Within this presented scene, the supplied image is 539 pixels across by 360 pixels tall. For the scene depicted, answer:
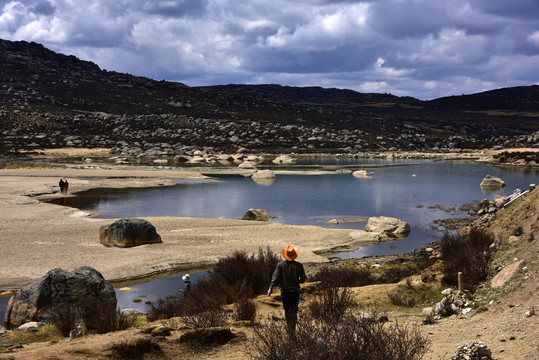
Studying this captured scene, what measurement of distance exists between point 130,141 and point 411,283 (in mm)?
92934

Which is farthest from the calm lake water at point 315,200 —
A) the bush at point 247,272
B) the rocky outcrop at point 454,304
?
the rocky outcrop at point 454,304

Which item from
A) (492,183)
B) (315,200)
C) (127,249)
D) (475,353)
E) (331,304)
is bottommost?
(315,200)

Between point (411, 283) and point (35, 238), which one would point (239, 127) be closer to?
point (35, 238)

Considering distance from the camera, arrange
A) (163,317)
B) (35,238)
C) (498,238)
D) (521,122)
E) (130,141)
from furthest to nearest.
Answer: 1. (521,122)
2. (130,141)
3. (35,238)
4. (498,238)
5. (163,317)

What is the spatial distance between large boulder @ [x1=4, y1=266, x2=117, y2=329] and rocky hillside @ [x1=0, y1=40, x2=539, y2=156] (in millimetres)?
75443

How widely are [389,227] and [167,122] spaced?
97.8 meters

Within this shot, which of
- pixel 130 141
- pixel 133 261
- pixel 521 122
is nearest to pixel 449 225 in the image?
pixel 133 261

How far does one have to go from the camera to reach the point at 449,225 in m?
26.0

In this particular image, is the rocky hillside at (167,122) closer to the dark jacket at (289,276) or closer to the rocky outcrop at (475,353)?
the dark jacket at (289,276)

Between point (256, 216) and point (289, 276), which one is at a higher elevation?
point (289, 276)

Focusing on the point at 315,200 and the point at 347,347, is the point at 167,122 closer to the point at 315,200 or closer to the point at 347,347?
the point at 315,200

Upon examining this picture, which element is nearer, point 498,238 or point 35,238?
point 498,238

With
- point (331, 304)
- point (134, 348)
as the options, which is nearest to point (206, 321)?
point (134, 348)

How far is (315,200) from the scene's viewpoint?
36688mm
